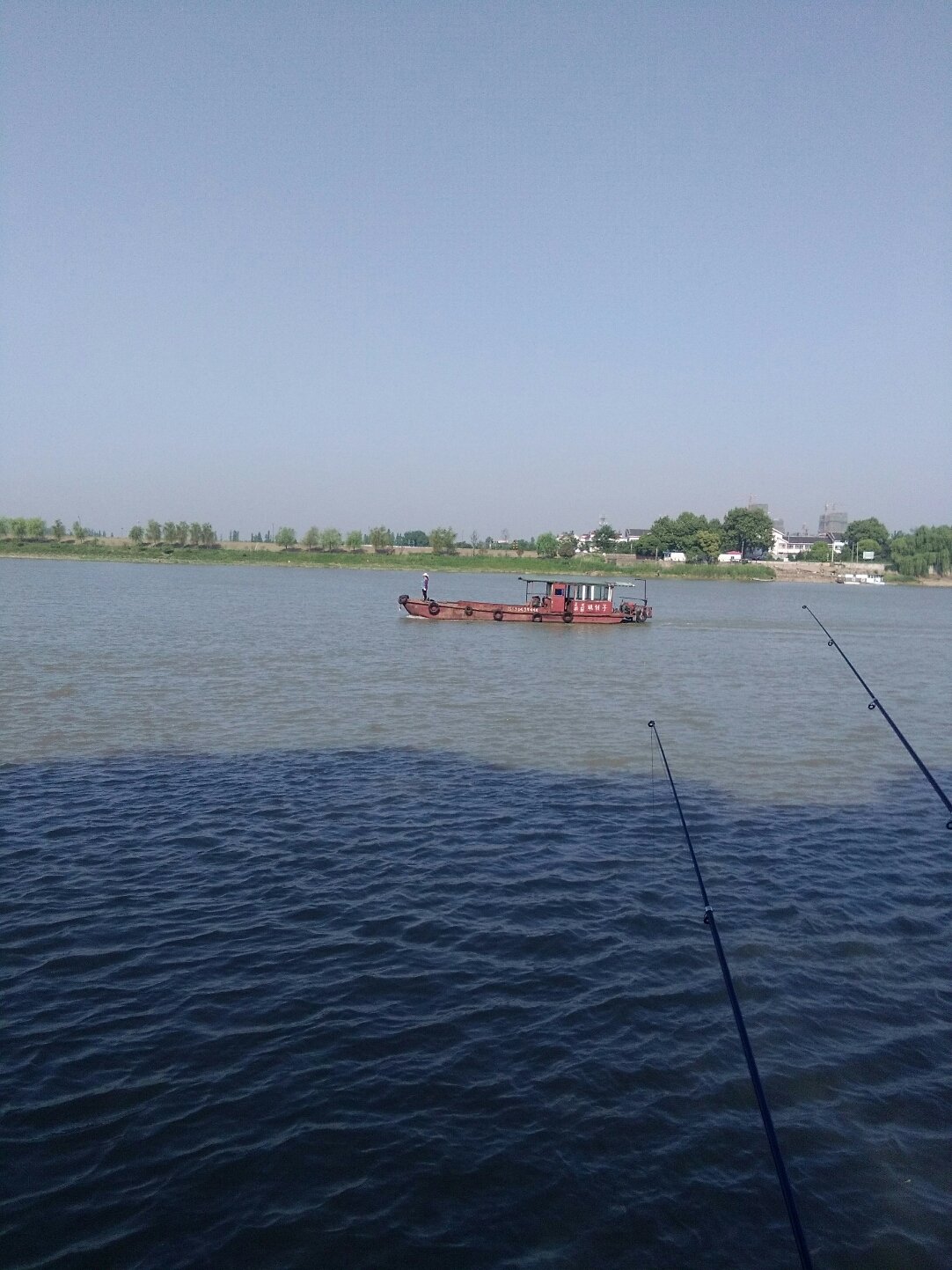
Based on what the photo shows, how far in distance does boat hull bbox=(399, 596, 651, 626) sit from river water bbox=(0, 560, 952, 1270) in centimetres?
3428

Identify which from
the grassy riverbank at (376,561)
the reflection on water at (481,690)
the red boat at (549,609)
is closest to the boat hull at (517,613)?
the red boat at (549,609)

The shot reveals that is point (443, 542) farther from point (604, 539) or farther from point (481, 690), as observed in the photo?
point (481, 690)

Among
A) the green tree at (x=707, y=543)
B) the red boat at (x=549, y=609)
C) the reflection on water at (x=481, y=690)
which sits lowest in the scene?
the reflection on water at (x=481, y=690)

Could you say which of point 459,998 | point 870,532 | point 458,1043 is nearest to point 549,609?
point 459,998

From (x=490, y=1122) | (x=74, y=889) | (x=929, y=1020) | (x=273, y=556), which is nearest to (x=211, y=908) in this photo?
(x=74, y=889)

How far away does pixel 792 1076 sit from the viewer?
8633 millimetres

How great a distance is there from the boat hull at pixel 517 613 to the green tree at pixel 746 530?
125m

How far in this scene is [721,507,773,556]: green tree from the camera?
178000mm

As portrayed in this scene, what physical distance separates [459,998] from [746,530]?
178 m

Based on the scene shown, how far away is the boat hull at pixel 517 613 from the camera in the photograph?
58.0 m

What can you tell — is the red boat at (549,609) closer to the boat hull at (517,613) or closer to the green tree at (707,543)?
the boat hull at (517,613)

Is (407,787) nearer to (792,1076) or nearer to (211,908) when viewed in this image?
(211,908)

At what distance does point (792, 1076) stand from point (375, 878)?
6.29 meters

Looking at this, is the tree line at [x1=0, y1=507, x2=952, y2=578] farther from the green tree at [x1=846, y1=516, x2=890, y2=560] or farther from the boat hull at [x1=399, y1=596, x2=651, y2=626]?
the boat hull at [x1=399, y1=596, x2=651, y2=626]
